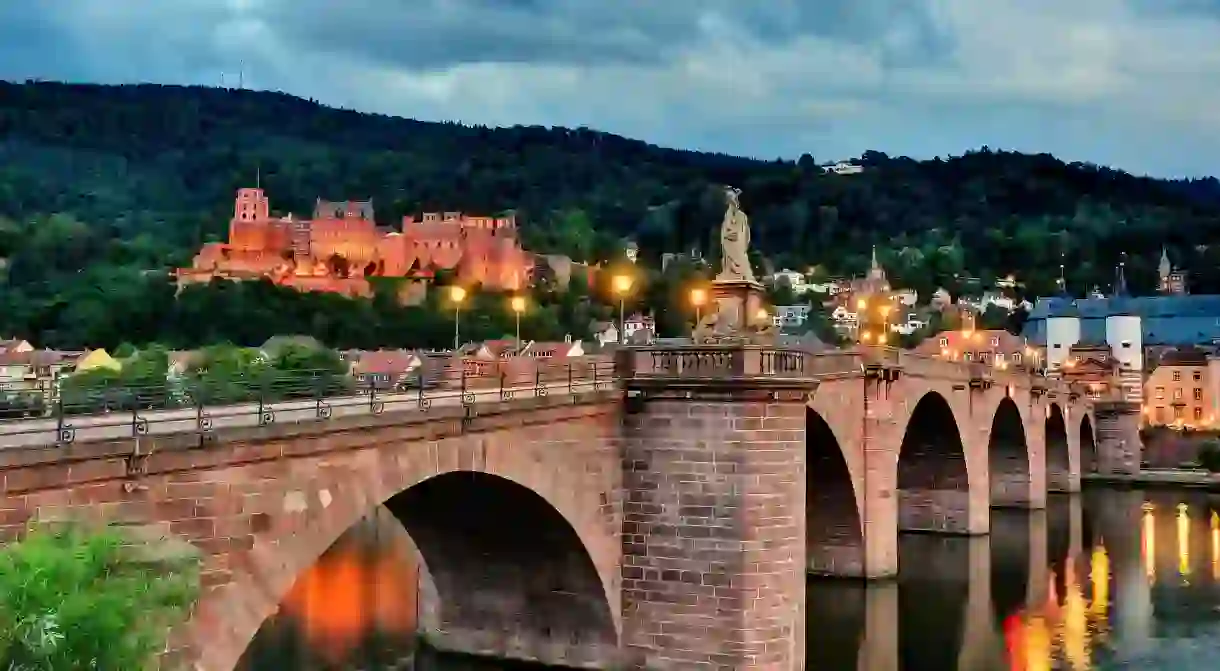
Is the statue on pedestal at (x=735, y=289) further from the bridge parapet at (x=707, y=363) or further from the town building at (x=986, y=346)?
the town building at (x=986, y=346)

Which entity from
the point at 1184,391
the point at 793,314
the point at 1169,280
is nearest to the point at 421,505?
the point at 1184,391

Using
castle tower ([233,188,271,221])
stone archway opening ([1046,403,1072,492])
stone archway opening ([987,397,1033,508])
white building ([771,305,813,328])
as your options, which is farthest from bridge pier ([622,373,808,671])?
castle tower ([233,188,271,221])

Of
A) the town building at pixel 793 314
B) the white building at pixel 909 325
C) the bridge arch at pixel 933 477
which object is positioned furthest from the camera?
the white building at pixel 909 325

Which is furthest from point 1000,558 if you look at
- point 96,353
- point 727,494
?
point 96,353

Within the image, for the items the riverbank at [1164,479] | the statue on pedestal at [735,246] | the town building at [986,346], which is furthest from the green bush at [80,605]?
the town building at [986,346]

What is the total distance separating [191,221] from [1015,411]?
118m

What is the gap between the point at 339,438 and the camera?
15.3 m

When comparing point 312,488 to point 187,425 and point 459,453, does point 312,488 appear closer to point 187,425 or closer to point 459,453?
point 187,425

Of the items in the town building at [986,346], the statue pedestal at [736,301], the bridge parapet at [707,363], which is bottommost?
the bridge parapet at [707,363]

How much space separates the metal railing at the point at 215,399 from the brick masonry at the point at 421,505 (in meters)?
0.35

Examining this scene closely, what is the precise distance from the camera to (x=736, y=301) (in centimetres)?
2444

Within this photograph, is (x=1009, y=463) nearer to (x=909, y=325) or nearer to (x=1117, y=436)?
(x=1117, y=436)

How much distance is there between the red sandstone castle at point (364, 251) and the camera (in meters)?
127

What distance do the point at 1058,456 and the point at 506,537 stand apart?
158 feet
